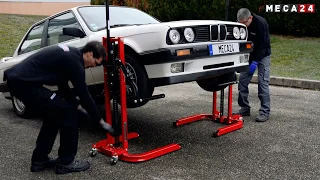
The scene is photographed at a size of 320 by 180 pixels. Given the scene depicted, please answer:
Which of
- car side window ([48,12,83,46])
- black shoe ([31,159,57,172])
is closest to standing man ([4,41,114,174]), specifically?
black shoe ([31,159,57,172])

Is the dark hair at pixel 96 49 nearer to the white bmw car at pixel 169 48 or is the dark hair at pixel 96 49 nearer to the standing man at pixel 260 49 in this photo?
the white bmw car at pixel 169 48

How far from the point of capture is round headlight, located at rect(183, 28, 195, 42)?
14.2 feet

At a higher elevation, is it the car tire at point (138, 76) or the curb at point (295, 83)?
the car tire at point (138, 76)

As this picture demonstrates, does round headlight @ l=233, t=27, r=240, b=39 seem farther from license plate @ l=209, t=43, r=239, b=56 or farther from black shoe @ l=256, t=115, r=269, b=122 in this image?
black shoe @ l=256, t=115, r=269, b=122

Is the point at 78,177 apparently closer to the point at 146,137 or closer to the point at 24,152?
the point at 24,152

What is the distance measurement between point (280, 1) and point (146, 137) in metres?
10.1

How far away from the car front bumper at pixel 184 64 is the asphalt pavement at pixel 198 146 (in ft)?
2.88

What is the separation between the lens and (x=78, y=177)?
3809 mm

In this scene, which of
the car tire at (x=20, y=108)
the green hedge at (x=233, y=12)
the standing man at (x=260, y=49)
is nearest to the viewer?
the standing man at (x=260, y=49)

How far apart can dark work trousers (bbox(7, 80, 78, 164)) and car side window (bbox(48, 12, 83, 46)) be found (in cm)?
186

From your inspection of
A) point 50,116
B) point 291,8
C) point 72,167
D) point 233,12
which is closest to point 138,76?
point 50,116

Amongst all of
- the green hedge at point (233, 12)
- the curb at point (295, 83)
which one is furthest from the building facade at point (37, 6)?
the curb at point (295, 83)

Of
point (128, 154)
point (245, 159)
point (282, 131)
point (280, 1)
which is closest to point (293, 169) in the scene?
point (245, 159)

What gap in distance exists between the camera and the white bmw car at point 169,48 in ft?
13.8
